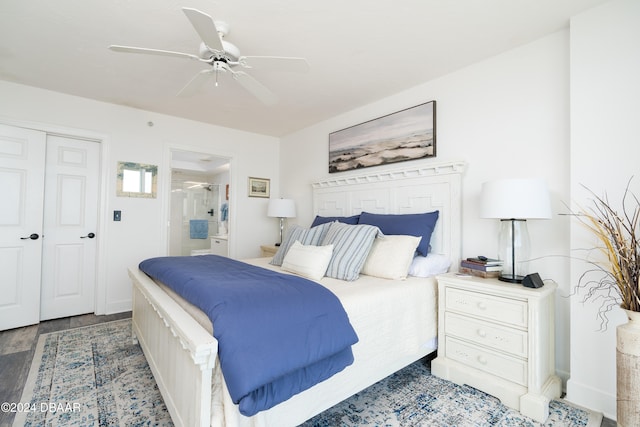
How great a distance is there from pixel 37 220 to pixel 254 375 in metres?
3.34

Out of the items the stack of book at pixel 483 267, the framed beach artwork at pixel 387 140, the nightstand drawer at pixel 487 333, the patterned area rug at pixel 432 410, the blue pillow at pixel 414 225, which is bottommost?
the patterned area rug at pixel 432 410

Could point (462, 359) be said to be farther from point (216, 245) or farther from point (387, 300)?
point (216, 245)

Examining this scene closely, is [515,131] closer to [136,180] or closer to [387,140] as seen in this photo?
[387,140]

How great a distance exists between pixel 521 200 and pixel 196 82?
7.55 ft

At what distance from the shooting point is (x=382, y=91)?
299 centimetres

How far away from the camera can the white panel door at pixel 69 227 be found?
316cm

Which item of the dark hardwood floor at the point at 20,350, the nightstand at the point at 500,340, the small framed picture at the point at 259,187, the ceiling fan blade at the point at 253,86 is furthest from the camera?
the small framed picture at the point at 259,187

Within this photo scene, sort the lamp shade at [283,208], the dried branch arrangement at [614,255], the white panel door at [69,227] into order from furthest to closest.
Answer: the lamp shade at [283,208] → the white panel door at [69,227] → the dried branch arrangement at [614,255]

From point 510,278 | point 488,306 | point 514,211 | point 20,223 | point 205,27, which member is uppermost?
point 205,27

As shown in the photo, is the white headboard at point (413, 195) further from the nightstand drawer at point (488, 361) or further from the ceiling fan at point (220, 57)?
the ceiling fan at point (220, 57)

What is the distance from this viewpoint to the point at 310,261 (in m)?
2.20

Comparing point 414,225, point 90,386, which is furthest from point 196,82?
point 90,386

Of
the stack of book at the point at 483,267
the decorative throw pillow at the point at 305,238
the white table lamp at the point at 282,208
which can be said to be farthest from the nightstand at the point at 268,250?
the stack of book at the point at 483,267

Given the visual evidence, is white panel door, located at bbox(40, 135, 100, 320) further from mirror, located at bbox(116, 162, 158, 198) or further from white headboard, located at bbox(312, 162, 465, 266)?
white headboard, located at bbox(312, 162, 465, 266)
